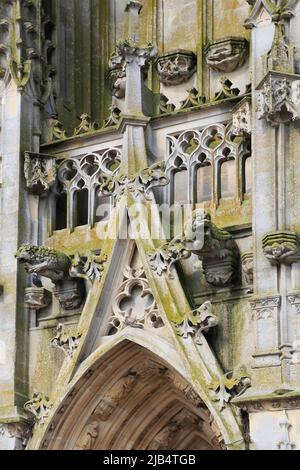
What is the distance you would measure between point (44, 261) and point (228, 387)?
103 inches

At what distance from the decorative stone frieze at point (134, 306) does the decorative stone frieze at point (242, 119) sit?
5.80 ft

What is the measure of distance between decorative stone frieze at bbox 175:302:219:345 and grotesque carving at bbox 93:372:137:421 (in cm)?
96

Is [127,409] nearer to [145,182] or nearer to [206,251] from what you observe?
[206,251]

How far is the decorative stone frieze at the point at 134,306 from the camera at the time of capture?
21062 millimetres

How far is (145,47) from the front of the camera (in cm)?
2203

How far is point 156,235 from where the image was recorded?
70.0ft

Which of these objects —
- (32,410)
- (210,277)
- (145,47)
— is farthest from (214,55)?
(32,410)

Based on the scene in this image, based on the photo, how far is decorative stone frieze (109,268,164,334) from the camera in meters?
21.1

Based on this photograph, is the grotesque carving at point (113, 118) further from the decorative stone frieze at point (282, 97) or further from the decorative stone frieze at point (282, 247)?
the decorative stone frieze at point (282, 247)

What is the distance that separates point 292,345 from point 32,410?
3.12 metres

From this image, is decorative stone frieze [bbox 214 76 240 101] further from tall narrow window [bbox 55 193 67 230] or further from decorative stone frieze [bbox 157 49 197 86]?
A: tall narrow window [bbox 55 193 67 230]

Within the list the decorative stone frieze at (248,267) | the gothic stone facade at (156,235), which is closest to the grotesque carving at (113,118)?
the gothic stone facade at (156,235)

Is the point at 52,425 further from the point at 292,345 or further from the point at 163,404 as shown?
the point at 292,345

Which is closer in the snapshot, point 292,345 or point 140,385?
point 292,345
